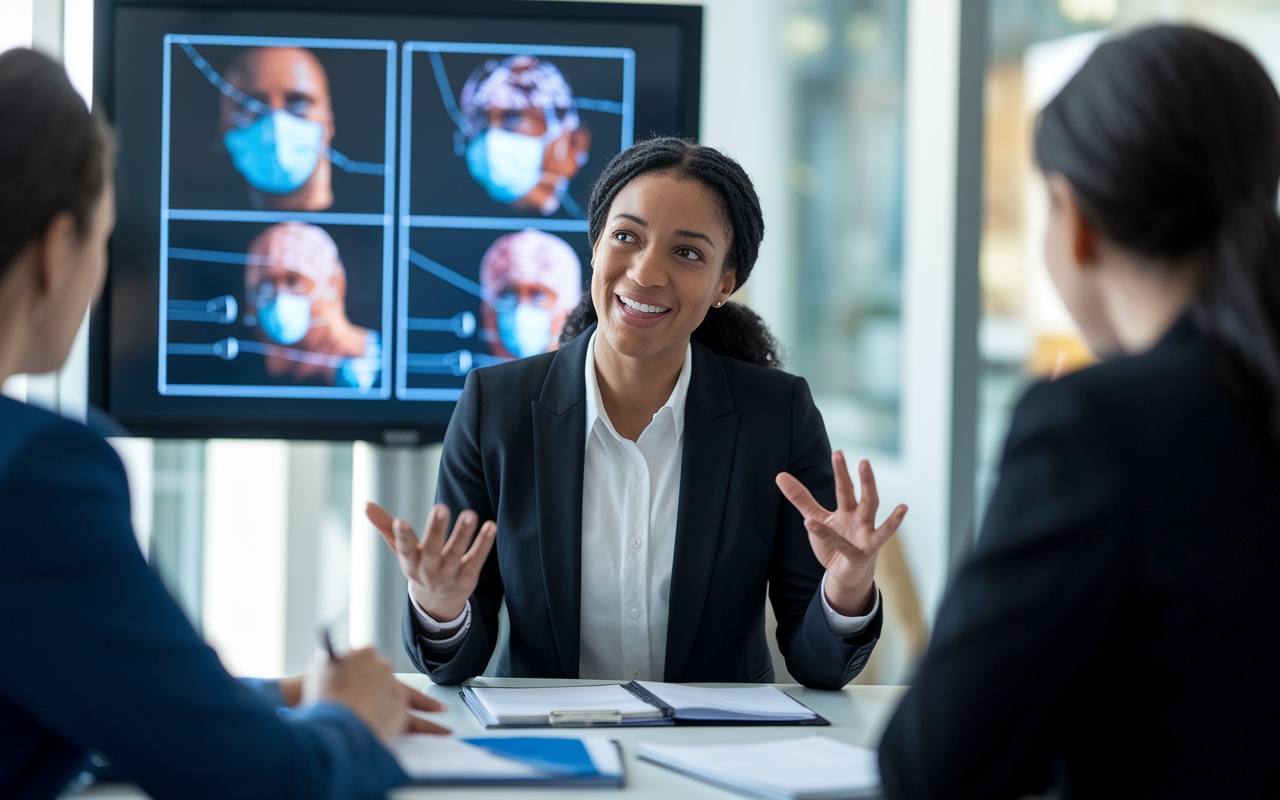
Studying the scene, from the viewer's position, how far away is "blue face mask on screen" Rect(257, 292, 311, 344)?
101 inches

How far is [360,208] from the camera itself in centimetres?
259

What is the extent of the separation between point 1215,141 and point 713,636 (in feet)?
3.94

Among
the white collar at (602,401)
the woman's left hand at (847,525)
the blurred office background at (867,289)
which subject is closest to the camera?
the woman's left hand at (847,525)

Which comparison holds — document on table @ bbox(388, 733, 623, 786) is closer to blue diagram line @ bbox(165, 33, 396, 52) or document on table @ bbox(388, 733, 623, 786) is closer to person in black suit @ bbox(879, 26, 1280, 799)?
person in black suit @ bbox(879, 26, 1280, 799)

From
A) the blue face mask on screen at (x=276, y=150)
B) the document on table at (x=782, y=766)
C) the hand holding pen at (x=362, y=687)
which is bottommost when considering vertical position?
the document on table at (x=782, y=766)

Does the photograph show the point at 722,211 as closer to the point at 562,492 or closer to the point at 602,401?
the point at 602,401

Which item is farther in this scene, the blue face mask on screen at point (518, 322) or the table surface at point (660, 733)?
the blue face mask on screen at point (518, 322)

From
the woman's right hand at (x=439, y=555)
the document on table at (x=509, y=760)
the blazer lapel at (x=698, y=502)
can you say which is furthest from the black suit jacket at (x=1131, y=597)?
the blazer lapel at (x=698, y=502)

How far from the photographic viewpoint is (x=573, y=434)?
193 cm

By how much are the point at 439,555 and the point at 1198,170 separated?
1.05 metres

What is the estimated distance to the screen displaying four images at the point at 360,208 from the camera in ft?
8.33

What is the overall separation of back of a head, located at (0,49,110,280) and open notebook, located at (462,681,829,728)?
0.82 m

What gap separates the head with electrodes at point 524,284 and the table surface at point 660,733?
110 centimetres

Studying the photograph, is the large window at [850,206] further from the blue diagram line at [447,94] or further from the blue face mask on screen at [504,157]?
the blue diagram line at [447,94]
